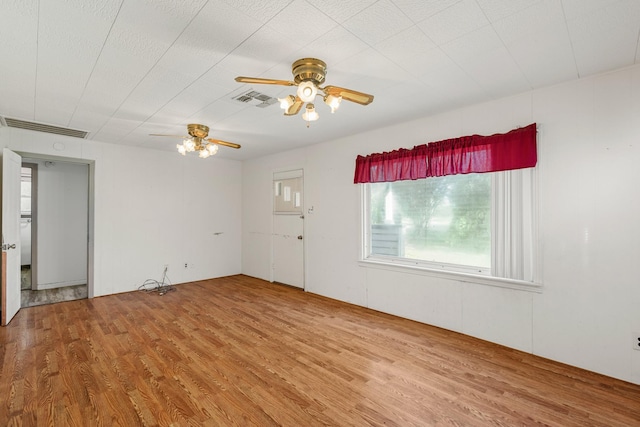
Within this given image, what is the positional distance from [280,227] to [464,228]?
11.3ft

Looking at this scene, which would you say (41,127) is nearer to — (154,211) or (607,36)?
(154,211)

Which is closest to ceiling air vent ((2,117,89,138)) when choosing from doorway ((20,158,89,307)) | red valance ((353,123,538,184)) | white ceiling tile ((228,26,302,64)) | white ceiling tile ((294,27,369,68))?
doorway ((20,158,89,307))

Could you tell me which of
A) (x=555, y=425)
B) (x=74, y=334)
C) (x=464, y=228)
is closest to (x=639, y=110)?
(x=464, y=228)

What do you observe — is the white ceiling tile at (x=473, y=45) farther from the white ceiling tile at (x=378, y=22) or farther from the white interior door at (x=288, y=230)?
the white interior door at (x=288, y=230)

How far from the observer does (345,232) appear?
4.55 metres

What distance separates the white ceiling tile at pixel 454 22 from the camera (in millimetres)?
1697

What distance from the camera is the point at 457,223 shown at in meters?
3.45

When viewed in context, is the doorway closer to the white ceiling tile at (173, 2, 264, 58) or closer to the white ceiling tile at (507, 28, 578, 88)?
the white ceiling tile at (173, 2, 264, 58)

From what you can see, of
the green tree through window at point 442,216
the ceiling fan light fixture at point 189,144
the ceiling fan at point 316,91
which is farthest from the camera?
the ceiling fan light fixture at point 189,144

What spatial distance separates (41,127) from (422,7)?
Answer: 5088 mm

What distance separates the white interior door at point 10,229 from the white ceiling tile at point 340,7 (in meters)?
4.52

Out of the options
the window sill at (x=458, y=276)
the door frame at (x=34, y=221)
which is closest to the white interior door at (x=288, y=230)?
the window sill at (x=458, y=276)

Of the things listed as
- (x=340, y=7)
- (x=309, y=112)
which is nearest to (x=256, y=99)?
(x=309, y=112)

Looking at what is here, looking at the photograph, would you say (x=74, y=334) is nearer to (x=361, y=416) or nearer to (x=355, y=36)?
(x=361, y=416)
